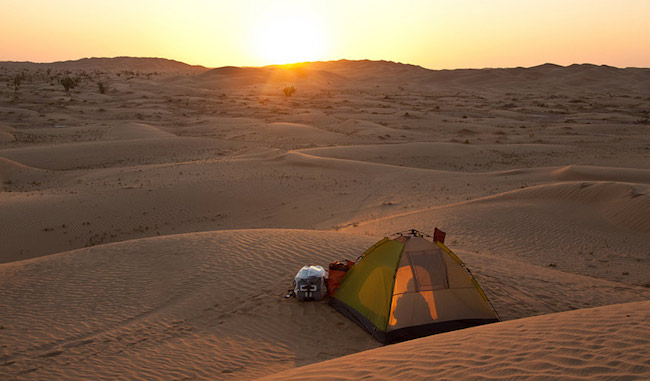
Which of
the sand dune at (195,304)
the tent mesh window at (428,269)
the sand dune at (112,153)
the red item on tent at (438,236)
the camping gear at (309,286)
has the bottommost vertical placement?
the sand dune at (195,304)

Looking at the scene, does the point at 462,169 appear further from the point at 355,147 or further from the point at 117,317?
the point at 117,317

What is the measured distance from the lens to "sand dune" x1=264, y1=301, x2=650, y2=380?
4.53 meters

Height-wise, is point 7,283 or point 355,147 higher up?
point 355,147

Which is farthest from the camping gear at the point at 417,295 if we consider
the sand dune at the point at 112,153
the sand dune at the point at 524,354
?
the sand dune at the point at 112,153

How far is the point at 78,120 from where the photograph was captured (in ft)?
139

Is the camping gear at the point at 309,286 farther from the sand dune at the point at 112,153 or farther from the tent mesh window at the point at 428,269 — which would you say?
the sand dune at the point at 112,153

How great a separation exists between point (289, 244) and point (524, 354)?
23.8 ft

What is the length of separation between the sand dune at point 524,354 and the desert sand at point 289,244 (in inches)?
1.2

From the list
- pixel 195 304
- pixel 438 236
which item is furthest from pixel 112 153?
pixel 438 236

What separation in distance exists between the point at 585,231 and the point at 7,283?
51.2ft

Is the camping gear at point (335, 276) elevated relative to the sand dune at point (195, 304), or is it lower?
elevated

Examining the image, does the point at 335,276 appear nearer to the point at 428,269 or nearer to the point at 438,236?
the point at 428,269

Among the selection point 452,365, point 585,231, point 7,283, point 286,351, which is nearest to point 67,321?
point 7,283

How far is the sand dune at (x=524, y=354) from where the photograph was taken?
4531 mm
